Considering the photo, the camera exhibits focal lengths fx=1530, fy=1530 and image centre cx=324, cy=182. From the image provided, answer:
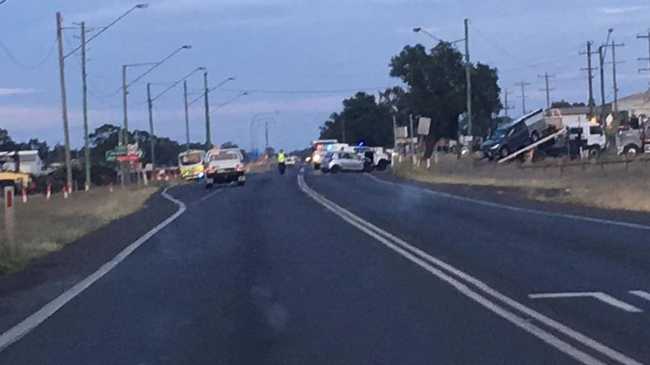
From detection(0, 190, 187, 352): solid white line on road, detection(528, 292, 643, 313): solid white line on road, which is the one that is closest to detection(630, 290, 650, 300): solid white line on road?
detection(528, 292, 643, 313): solid white line on road

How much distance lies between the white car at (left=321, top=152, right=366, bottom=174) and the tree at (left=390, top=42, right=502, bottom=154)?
20.6 m

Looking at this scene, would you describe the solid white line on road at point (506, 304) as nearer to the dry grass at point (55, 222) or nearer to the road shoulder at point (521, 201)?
the road shoulder at point (521, 201)

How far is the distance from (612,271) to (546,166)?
50735 millimetres

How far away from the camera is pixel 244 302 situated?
19.3m

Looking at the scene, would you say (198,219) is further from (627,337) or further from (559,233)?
(627,337)

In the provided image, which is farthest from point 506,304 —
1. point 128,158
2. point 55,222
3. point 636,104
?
point 636,104

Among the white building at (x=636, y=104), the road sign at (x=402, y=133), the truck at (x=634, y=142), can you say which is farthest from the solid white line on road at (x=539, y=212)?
the white building at (x=636, y=104)

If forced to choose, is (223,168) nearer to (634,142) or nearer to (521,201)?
(634,142)

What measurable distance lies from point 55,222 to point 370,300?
82.6 ft

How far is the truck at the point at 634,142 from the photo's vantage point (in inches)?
3410

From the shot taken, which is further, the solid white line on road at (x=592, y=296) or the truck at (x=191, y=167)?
the truck at (x=191, y=167)

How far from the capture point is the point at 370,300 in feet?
62.0

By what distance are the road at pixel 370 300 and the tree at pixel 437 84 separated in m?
88.9

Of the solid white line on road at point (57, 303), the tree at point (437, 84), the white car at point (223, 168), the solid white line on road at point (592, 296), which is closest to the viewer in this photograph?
the solid white line on road at point (57, 303)
